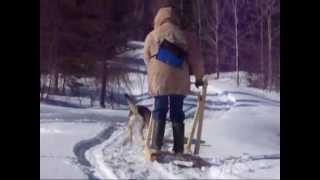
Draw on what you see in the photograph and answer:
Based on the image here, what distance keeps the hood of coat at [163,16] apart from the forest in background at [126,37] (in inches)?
0.7

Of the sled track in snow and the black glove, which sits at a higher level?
the black glove

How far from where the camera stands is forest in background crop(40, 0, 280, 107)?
2.23m

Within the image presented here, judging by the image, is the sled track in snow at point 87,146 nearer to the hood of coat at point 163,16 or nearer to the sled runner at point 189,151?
the sled runner at point 189,151

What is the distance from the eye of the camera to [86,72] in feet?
7.41

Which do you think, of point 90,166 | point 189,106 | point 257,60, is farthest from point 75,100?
point 257,60

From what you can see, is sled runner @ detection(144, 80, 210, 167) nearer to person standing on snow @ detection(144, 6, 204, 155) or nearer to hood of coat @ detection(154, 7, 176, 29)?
person standing on snow @ detection(144, 6, 204, 155)

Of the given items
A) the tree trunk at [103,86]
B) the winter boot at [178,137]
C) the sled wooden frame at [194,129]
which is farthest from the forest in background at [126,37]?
the winter boot at [178,137]

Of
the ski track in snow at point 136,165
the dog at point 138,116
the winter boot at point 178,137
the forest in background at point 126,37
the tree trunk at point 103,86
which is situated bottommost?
the ski track in snow at point 136,165

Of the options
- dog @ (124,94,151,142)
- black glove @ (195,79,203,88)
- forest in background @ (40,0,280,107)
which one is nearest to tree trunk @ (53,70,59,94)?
forest in background @ (40,0,280,107)

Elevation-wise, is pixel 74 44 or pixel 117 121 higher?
pixel 74 44

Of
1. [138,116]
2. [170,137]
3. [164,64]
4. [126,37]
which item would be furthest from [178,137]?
[126,37]

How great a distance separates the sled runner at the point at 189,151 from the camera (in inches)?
87.4
